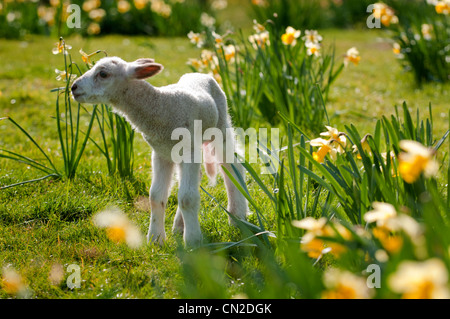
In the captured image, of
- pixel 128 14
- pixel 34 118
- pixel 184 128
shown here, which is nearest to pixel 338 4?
pixel 128 14

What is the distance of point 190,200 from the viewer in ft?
8.75

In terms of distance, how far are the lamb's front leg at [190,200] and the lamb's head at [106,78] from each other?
1.69ft

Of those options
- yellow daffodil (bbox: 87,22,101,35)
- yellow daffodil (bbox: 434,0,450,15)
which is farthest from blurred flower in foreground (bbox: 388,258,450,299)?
yellow daffodil (bbox: 87,22,101,35)

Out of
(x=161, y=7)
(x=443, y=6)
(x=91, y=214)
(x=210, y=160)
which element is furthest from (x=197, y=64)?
(x=161, y=7)

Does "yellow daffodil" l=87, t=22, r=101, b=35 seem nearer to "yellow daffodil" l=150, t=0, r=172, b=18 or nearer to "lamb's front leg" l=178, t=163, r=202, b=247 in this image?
"yellow daffodil" l=150, t=0, r=172, b=18

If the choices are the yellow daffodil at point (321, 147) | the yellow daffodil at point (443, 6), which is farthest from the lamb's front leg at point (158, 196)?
the yellow daffodil at point (443, 6)

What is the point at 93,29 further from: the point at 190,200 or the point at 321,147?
the point at 321,147

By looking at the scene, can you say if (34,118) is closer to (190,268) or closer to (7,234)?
(7,234)

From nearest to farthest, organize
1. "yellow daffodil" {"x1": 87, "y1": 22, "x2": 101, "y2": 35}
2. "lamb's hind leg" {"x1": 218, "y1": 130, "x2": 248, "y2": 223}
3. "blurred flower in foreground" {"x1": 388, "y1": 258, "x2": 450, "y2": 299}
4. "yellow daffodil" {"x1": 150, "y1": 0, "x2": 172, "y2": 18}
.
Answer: "blurred flower in foreground" {"x1": 388, "y1": 258, "x2": 450, "y2": 299} < "lamb's hind leg" {"x1": 218, "y1": 130, "x2": 248, "y2": 223} < "yellow daffodil" {"x1": 87, "y1": 22, "x2": 101, "y2": 35} < "yellow daffodil" {"x1": 150, "y1": 0, "x2": 172, "y2": 18}

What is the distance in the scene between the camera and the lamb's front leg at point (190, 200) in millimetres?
2670

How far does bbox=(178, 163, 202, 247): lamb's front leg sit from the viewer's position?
105 inches

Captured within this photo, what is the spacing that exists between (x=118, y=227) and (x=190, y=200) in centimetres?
58

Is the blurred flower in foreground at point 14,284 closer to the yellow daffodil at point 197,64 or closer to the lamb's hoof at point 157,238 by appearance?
the lamb's hoof at point 157,238

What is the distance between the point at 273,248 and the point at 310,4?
788 centimetres
